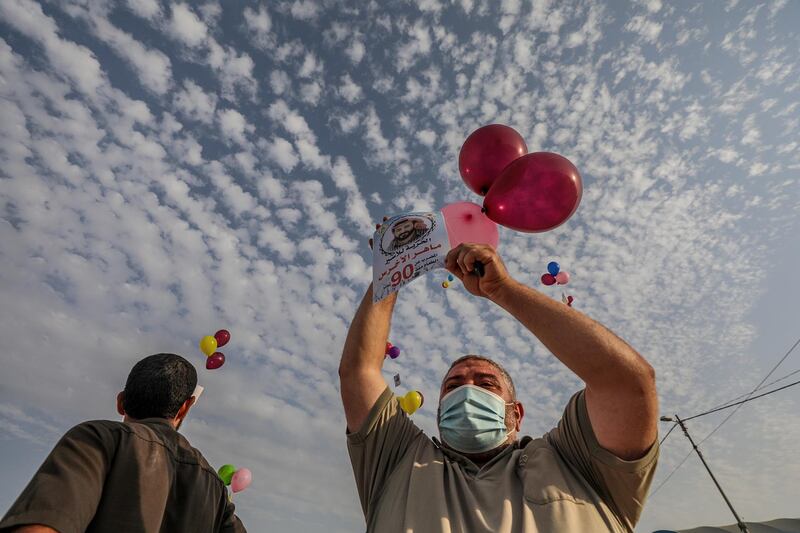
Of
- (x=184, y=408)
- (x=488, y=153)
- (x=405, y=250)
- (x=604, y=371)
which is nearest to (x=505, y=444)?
(x=604, y=371)

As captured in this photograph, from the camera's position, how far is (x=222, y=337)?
595cm

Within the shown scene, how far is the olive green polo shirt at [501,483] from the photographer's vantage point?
1.70 metres

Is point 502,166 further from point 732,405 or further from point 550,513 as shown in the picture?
point 732,405

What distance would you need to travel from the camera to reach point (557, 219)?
2.94 metres

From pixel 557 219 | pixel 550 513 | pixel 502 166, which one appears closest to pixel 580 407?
pixel 550 513

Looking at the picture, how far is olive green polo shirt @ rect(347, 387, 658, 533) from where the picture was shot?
1695 mm

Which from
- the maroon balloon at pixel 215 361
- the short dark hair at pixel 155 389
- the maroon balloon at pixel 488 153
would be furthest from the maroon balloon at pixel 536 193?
the maroon balloon at pixel 215 361

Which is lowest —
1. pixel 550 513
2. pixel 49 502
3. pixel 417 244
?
pixel 49 502

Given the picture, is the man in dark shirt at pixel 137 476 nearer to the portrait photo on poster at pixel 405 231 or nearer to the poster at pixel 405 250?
the poster at pixel 405 250

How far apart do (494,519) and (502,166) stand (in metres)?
2.65

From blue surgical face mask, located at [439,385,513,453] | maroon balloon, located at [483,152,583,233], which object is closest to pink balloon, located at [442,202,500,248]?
maroon balloon, located at [483,152,583,233]

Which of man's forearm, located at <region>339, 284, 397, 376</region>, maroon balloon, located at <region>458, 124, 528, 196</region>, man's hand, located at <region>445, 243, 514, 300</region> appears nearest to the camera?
man's hand, located at <region>445, 243, 514, 300</region>

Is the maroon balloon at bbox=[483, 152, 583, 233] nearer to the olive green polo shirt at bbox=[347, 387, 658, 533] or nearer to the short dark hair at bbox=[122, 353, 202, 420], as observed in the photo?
the olive green polo shirt at bbox=[347, 387, 658, 533]

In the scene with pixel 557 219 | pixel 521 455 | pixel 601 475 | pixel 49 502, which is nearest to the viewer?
pixel 49 502
